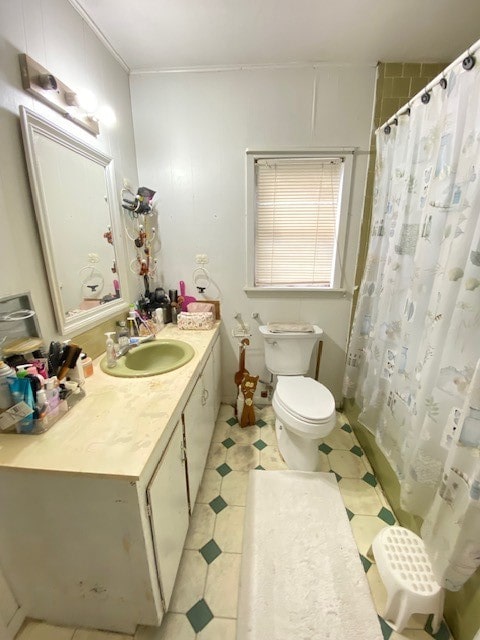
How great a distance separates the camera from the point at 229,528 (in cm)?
137

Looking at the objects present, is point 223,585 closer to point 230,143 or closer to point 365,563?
point 365,563

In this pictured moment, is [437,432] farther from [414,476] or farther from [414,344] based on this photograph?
[414,344]

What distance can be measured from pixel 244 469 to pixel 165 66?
2.63m

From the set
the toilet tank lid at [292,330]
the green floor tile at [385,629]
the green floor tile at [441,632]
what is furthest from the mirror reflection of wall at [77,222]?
the green floor tile at [441,632]

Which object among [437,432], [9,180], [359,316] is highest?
[9,180]

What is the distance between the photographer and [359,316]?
1.79 m

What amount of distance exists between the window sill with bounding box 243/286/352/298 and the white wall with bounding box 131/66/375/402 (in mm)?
20

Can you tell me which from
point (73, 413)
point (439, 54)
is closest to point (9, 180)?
point (73, 413)

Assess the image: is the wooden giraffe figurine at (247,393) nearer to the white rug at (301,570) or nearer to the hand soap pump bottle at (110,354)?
the white rug at (301,570)

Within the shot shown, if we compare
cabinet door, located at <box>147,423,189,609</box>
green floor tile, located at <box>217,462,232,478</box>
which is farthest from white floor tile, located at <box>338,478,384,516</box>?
cabinet door, located at <box>147,423,189,609</box>

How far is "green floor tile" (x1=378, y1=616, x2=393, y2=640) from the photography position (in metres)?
1.01

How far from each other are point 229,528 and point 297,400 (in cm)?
75

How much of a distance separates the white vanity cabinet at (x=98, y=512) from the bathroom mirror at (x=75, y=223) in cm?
51

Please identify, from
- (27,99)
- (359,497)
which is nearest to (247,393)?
(359,497)
